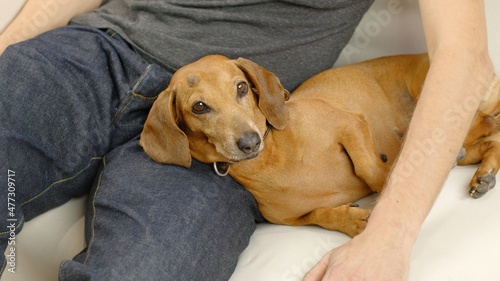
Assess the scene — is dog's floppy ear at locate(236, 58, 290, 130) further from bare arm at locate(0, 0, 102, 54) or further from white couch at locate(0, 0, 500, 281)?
bare arm at locate(0, 0, 102, 54)

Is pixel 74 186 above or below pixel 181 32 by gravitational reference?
below

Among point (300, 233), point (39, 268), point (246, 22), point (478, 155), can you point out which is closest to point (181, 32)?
point (246, 22)

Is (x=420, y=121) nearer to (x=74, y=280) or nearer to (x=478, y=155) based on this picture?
(x=478, y=155)

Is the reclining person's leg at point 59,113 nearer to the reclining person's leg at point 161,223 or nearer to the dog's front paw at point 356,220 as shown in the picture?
the reclining person's leg at point 161,223

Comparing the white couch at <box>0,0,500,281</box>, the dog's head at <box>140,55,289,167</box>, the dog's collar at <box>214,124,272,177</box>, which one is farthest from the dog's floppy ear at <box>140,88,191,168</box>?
the white couch at <box>0,0,500,281</box>

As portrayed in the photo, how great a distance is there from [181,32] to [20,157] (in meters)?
0.61

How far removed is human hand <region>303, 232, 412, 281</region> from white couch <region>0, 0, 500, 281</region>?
9cm

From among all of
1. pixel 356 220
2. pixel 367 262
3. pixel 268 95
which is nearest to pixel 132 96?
pixel 268 95

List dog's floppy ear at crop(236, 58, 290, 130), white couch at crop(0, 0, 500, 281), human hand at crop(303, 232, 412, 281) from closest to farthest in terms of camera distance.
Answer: human hand at crop(303, 232, 412, 281) < white couch at crop(0, 0, 500, 281) < dog's floppy ear at crop(236, 58, 290, 130)

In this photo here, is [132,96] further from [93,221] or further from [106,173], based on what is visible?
[93,221]

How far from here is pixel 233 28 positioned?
186 centimetres

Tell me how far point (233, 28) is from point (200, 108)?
40 centimetres

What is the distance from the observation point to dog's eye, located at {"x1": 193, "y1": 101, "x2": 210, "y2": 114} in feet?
5.14

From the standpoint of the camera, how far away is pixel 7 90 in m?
1.64
